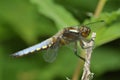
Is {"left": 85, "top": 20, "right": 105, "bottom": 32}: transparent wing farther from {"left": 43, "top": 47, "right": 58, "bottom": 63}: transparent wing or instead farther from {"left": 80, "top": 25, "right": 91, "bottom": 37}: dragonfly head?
{"left": 43, "top": 47, "right": 58, "bottom": 63}: transparent wing

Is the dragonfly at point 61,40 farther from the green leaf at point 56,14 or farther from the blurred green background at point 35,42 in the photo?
the blurred green background at point 35,42

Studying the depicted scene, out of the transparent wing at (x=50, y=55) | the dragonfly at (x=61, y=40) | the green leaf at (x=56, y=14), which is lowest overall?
the transparent wing at (x=50, y=55)

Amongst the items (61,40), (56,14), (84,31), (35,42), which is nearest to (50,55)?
(61,40)

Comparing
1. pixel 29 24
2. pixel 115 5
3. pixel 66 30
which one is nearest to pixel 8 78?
pixel 29 24

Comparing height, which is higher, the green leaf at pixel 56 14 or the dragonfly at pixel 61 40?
the green leaf at pixel 56 14

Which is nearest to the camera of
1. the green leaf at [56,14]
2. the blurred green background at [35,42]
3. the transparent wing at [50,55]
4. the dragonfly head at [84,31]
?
the dragonfly head at [84,31]

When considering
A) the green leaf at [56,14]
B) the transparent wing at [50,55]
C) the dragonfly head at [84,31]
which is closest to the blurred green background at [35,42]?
the green leaf at [56,14]

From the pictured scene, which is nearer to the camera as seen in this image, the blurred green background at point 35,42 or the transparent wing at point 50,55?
the transparent wing at point 50,55

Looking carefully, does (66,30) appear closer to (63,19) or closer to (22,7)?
(63,19)
